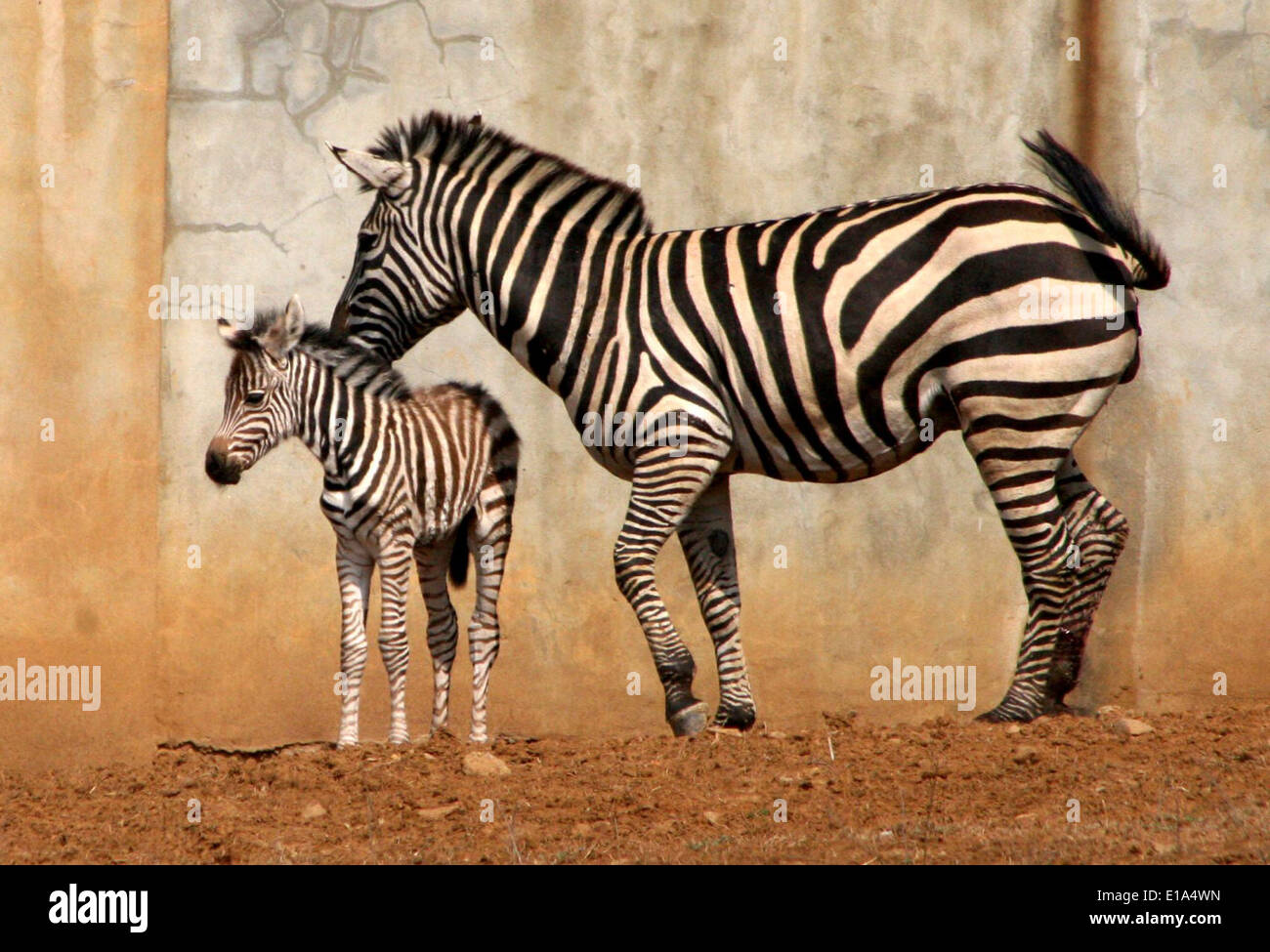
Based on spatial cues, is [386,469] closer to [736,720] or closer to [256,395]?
[256,395]

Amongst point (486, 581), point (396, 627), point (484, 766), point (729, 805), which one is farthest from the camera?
point (486, 581)

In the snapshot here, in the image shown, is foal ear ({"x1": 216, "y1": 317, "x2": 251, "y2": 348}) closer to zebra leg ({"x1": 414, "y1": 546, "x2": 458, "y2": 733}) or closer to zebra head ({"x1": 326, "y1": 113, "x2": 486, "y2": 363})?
zebra head ({"x1": 326, "y1": 113, "x2": 486, "y2": 363})

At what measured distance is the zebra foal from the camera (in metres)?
7.69

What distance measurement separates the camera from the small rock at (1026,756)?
6.70 m

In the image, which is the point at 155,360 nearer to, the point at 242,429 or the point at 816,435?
the point at 242,429

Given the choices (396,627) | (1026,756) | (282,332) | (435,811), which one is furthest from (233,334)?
(1026,756)

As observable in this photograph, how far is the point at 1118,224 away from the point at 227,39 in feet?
18.4

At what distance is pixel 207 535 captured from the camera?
9.58 m

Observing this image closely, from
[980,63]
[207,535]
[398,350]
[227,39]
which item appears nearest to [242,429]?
[398,350]

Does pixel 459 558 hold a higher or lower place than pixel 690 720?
higher

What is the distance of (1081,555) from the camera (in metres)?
7.46

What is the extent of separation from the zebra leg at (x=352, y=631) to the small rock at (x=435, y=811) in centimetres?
142

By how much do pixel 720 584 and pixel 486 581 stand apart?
1.32 m
